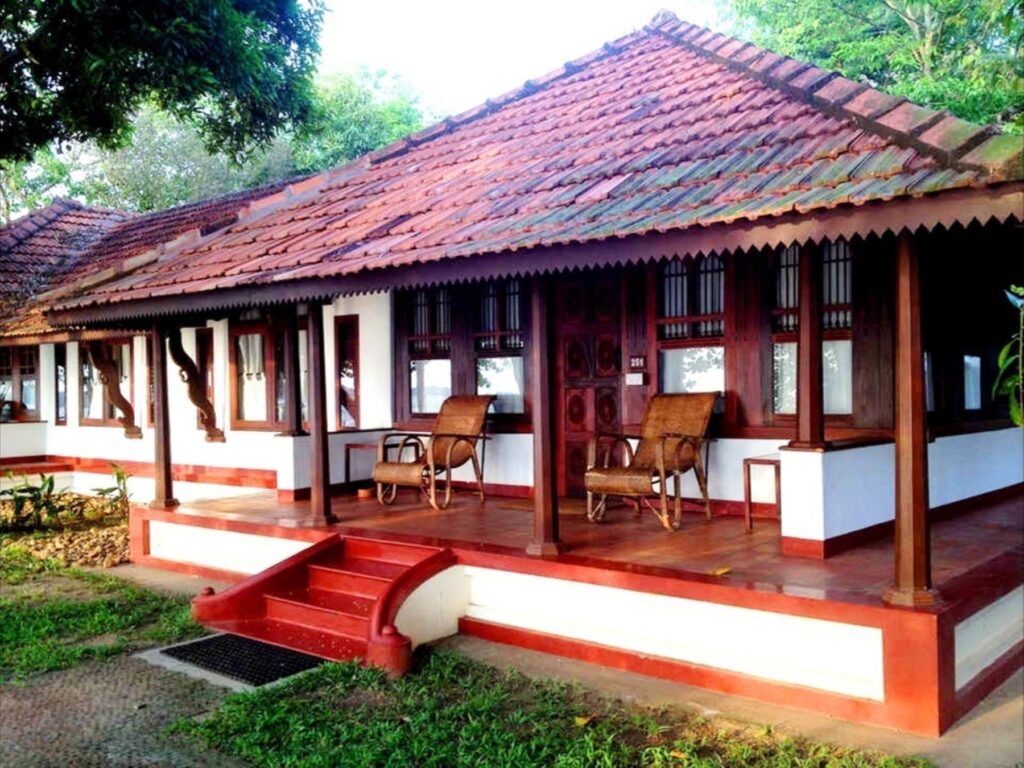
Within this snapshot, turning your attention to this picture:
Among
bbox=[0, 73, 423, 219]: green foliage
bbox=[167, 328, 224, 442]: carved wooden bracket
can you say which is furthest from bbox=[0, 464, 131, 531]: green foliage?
bbox=[0, 73, 423, 219]: green foliage

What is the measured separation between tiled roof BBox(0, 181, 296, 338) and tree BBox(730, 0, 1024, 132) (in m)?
10.5

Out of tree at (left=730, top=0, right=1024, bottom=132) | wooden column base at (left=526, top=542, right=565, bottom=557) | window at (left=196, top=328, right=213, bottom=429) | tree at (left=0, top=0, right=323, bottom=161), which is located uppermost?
tree at (left=730, top=0, right=1024, bottom=132)

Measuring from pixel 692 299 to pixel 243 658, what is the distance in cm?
462

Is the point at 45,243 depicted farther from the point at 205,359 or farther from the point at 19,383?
the point at 205,359

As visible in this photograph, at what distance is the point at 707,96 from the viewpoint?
7.42 m

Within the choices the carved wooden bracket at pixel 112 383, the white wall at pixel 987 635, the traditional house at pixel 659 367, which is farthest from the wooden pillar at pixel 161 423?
the white wall at pixel 987 635

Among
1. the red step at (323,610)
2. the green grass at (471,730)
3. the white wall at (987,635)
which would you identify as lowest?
the green grass at (471,730)

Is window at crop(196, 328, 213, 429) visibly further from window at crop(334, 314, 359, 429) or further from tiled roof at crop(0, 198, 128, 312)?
tiled roof at crop(0, 198, 128, 312)

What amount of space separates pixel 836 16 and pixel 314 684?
55.0 ft

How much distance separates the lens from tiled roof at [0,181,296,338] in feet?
46.4

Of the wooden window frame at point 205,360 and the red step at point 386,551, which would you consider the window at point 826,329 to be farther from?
the wooden window frame at point 205,360

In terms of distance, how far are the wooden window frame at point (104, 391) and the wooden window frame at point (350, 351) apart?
4850 mm

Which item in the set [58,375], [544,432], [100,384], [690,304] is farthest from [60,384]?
[544,432]

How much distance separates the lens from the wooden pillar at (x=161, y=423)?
938 cm
